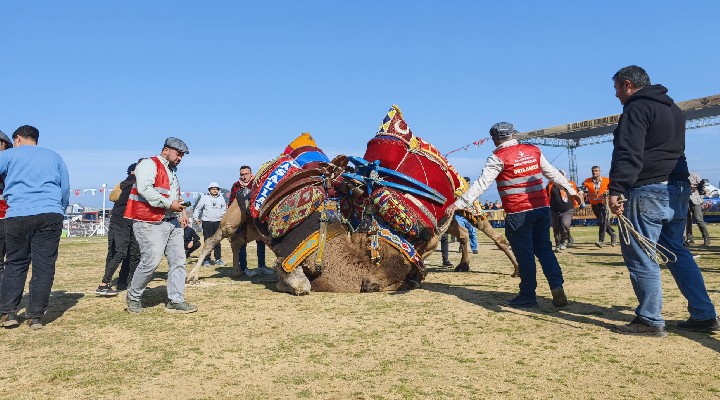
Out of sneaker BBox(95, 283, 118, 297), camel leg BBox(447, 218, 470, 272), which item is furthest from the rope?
sneaker BBox(95, 283, 118, 297)

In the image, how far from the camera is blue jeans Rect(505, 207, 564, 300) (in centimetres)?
568

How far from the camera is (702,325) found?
4395 mm

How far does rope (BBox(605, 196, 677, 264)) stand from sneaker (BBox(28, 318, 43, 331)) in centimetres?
529

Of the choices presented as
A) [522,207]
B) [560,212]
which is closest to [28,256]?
[522,207]

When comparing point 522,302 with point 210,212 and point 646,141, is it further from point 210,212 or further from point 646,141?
point 210,212

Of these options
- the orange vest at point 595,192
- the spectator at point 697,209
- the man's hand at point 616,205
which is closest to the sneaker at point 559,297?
the man's hand at point 616,205

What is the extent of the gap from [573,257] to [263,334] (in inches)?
302

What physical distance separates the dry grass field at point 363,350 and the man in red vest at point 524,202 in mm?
395

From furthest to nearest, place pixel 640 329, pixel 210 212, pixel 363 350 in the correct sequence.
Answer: pixel 210 212 → pixel 640 329 → pixel 363 350

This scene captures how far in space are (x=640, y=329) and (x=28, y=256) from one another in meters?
5.70

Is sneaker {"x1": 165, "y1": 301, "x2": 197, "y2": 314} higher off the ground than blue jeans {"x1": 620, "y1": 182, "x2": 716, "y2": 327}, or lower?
lower

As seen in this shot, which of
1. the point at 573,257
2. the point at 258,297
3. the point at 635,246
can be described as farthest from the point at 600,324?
the point at 573,257

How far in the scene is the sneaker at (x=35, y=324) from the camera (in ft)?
17.2

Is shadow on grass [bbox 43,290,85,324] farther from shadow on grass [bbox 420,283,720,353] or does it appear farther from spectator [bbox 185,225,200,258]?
shadow on grass [bbox 420,283,720,353]
